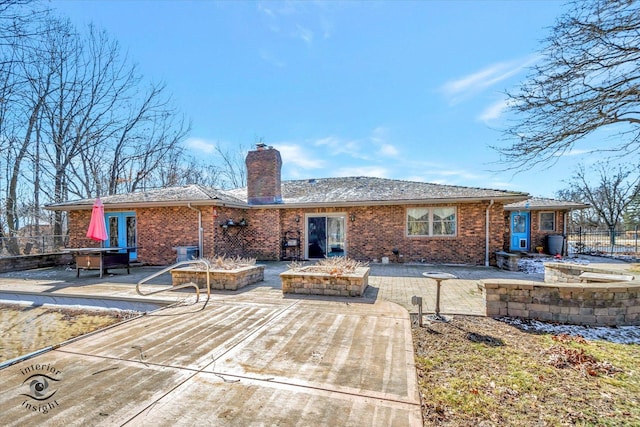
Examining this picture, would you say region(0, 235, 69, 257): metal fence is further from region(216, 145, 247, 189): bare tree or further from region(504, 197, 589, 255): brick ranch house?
region(504, 197, 589, 255): brick ranch house

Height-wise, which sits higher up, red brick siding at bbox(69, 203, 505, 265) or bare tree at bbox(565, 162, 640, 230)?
bare tree at bbox(565, 162, 640, 230)

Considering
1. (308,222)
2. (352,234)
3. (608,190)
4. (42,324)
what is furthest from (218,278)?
(608,190)

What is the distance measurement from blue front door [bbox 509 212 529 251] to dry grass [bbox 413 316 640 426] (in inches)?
525

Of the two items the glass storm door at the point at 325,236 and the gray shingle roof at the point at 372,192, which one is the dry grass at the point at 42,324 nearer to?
the glass storm door at the point at 325,236

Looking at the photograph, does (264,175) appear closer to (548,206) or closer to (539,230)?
(548,206)

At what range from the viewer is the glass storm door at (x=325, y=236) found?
1196 centimetres

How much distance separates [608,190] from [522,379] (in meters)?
31.0

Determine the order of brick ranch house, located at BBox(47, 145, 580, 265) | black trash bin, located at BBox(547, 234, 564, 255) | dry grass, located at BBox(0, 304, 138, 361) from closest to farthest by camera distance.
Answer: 1. dry grass, located at BBox(0, 304, 138, 361)
2. brick ranch house, located at BBox(47, 145, 580, 265)
3. black trash bin, located at BBox(547, 234, 564, 255)

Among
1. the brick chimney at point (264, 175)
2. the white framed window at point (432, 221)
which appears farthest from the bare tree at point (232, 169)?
the white framed window at point (432, 221)

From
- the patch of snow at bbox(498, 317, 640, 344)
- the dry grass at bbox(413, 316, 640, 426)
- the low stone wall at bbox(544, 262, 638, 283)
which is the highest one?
the low stone wall at bbox(544, 262, 638, 283)

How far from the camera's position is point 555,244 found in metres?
14.7

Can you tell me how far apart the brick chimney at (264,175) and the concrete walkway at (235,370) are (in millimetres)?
7937

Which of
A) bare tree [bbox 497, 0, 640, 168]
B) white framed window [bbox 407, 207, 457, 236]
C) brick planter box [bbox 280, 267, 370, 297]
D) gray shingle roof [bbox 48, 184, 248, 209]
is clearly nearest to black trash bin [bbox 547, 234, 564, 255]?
white framed window [bbox 407, 207, 457, 236]

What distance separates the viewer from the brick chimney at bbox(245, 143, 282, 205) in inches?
513
